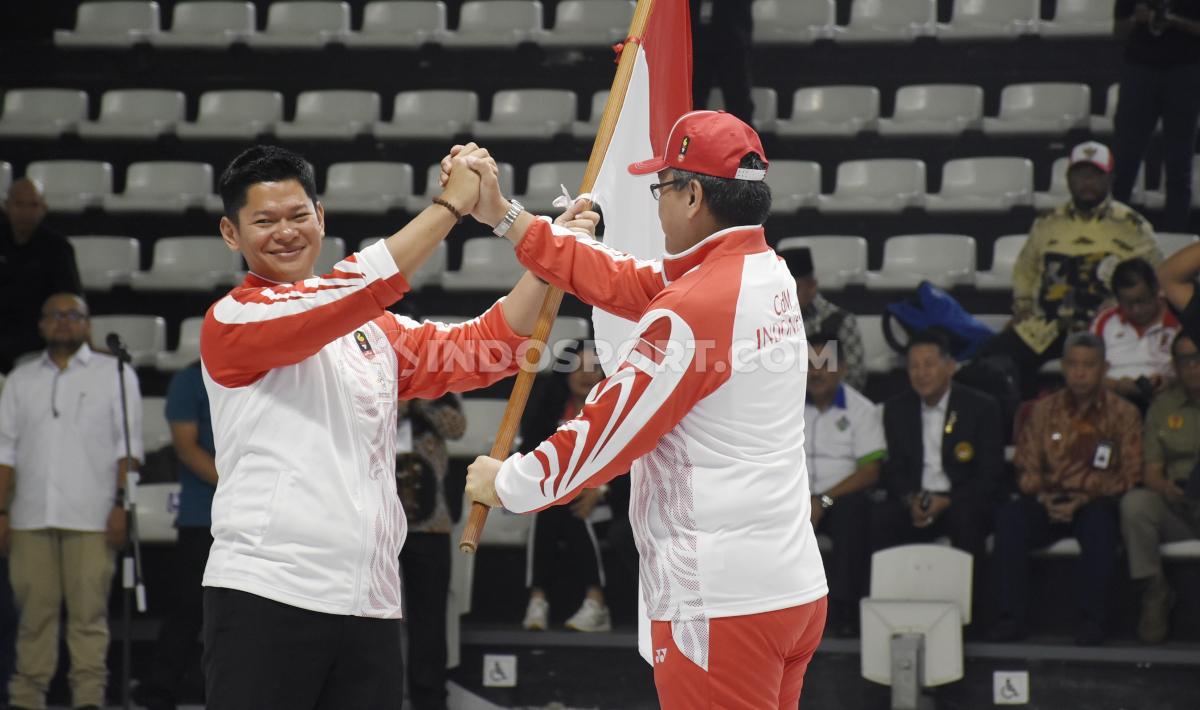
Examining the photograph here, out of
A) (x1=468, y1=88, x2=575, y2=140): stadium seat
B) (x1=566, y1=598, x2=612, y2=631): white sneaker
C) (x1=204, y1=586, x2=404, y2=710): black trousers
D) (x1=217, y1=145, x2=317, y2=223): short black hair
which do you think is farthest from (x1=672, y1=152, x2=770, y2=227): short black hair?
(x1=468, y1=88, x2=575, y2=140): stadium seat

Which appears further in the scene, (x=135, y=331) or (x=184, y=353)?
(x=135, y=331)

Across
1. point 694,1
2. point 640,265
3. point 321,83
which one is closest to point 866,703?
point 640,265

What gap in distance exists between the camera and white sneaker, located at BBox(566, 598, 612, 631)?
6.99m

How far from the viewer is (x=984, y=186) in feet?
30.1

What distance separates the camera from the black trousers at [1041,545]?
6.65m

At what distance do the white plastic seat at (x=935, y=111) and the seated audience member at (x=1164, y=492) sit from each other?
3131 millimetres

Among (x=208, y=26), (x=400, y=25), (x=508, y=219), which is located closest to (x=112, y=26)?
(x=208, y=26)

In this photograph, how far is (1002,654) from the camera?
21.7 ft

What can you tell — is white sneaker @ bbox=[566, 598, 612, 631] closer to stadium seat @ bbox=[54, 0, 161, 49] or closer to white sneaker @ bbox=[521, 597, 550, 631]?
white sneaker @ bbox=[521, 597, 550, 631]

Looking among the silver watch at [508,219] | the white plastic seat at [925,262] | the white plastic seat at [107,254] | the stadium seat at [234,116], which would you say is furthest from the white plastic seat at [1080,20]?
the silver watch at [508,219]

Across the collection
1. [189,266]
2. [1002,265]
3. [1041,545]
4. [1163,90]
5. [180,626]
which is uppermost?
[1163,90]

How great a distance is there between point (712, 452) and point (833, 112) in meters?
7.25

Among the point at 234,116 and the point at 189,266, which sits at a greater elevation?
the point at 234,116

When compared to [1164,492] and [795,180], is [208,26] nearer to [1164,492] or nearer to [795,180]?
[795,180]
